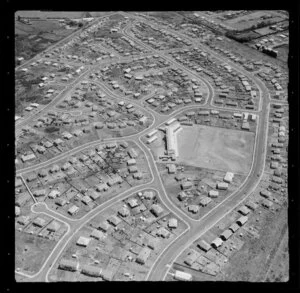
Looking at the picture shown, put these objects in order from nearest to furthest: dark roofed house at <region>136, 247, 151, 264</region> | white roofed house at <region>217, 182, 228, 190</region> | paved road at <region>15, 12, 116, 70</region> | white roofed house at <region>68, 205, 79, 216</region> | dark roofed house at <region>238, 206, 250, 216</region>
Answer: dark roofed house at <region>136, 247, 151, 264</region> < white roofed house at <region>68, 205, 79, 216</region> < dark roofed house at <region>238, 206, 250, 216</region> < white roofed house at <region>217, 182, 228, 190</region> < paved road at <region>15, 12, 116, 70</region>

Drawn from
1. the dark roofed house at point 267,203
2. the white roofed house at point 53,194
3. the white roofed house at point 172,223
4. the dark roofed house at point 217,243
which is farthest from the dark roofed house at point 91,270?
the dark roofed house at point 267,203

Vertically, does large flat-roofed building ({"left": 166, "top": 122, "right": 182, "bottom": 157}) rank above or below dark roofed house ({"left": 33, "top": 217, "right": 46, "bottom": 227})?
above

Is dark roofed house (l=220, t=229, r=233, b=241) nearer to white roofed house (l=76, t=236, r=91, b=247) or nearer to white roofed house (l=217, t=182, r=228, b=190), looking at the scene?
white roofed house (l=217, t=182, r=228, b=190)

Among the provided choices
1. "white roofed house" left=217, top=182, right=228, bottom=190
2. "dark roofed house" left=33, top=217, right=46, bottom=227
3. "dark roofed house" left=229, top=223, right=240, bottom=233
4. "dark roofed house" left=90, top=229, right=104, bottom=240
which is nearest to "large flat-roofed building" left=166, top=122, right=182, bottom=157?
"white roofed house" left=217, top=182, right=228, bottom=190

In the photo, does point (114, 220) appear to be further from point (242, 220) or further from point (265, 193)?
point (265, 193)

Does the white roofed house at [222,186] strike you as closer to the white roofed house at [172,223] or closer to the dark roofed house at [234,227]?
the dark roofed house at [234,227]

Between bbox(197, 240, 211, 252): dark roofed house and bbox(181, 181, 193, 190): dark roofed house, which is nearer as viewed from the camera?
bbox(197, 240, 211, 252): dark roofed house
